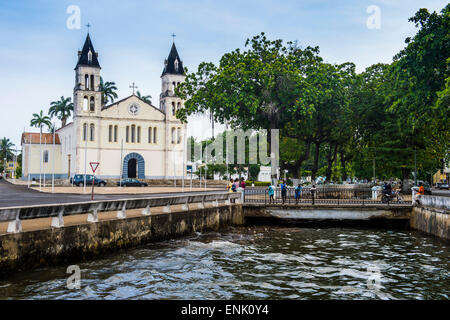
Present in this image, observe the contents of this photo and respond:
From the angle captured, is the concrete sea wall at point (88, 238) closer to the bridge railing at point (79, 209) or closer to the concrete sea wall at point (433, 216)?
the bridge railing at point (79, 209)

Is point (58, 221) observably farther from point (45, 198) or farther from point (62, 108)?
point (62, 108)

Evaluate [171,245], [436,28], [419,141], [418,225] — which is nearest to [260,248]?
[171,245]

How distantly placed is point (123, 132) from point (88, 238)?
167ft

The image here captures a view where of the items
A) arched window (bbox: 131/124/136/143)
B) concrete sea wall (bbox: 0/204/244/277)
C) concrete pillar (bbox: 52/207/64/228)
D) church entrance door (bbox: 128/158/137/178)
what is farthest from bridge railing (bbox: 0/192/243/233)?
church entrance door (bbox: 128/158/137/178)

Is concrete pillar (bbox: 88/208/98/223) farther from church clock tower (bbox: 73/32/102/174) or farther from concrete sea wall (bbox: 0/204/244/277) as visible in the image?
church clock tower (bbox: 73/32/102/174)

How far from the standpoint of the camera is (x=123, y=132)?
2441 inches

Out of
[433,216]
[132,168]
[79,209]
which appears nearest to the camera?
[79,209]

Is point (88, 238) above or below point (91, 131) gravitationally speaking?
below

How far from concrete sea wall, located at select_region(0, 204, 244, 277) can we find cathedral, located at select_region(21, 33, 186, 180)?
41.5 meters

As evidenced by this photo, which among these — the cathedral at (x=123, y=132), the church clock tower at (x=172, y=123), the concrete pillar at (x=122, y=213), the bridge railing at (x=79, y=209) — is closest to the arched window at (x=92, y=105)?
the cathedral at (x=123, y=132)

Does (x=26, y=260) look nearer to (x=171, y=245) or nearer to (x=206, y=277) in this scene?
(x=206, y=277)

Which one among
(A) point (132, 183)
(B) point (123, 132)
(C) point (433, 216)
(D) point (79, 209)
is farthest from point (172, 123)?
(D) point (79, 209)

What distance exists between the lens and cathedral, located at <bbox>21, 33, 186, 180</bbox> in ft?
197

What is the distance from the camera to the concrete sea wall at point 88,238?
10.2m
